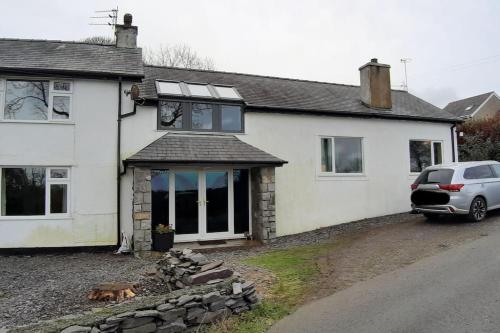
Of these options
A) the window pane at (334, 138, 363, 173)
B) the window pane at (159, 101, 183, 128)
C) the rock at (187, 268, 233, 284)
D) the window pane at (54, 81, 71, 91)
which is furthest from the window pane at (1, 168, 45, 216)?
the window pane at (334, 138, 363, 173)

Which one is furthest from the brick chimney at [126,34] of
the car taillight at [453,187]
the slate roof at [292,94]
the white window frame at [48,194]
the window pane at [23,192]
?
the car taillight at [453,187]

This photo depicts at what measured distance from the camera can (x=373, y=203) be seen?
47.3ft

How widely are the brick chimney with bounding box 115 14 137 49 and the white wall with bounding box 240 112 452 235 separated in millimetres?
5158

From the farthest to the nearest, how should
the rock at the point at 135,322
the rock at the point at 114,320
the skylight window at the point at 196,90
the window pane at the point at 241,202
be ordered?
the window pane at the point at 241,202, the skylight window at the point at 196,90, the rock at the point at 135,322, the rock at the point at 114,320

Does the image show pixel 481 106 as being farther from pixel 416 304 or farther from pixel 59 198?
pixel 59 198

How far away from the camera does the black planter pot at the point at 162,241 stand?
10.4 metres

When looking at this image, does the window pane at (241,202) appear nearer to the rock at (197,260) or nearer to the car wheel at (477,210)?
the rock at (197,260)

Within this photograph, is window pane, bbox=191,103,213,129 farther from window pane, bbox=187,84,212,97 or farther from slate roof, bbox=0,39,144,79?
slate roof, bbox=0,39,144,79

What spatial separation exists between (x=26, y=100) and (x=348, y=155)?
10881 mm

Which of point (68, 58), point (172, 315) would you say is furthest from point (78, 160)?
point (172, 315)

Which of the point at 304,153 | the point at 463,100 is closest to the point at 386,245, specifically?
the point at 304,153

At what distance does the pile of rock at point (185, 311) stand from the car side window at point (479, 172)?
879 centimetres

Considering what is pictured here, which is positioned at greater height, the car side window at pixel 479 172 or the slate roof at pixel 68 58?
the slate roof at pixel 68 58

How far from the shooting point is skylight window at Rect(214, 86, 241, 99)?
12.5 meters
